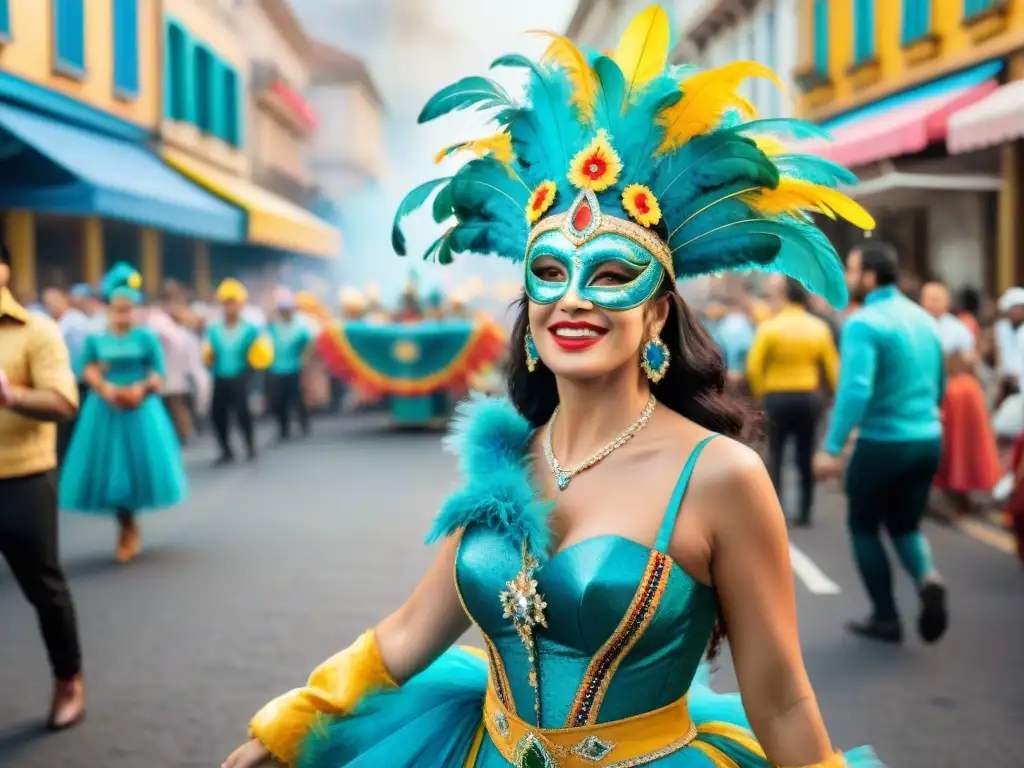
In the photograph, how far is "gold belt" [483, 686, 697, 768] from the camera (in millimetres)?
2121

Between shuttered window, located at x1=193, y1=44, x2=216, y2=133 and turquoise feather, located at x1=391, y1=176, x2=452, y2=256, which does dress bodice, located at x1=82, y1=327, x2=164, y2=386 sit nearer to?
turquoise feather, located at x1=391, y1=176, x2=452, y2=256

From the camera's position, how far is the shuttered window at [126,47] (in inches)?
685

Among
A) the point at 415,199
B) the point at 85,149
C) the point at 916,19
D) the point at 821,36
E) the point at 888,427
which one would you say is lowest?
the point at 888,427

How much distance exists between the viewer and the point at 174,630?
604cm

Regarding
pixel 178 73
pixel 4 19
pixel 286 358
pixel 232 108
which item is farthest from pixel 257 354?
pixel 232 108

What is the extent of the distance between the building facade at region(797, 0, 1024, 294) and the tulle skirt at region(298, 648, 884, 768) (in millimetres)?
10103

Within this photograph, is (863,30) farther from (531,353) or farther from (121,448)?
(531,353)

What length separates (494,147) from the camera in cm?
241

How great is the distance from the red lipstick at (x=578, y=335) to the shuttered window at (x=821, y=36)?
19.2m

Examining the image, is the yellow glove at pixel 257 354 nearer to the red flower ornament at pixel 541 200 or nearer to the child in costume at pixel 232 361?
the child in costume at pixel 232 361

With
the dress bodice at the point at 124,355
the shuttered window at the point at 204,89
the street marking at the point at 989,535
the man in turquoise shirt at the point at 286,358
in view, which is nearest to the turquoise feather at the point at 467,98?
the dress bodice at the point at 124,355

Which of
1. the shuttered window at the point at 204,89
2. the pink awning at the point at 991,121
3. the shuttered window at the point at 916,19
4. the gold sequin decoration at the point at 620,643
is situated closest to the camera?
the gold sequin decoration at the point at 620,643

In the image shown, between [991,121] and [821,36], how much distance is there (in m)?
9.29

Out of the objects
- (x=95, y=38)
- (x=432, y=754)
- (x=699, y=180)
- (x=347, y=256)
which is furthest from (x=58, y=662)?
(x=347, y=256)
